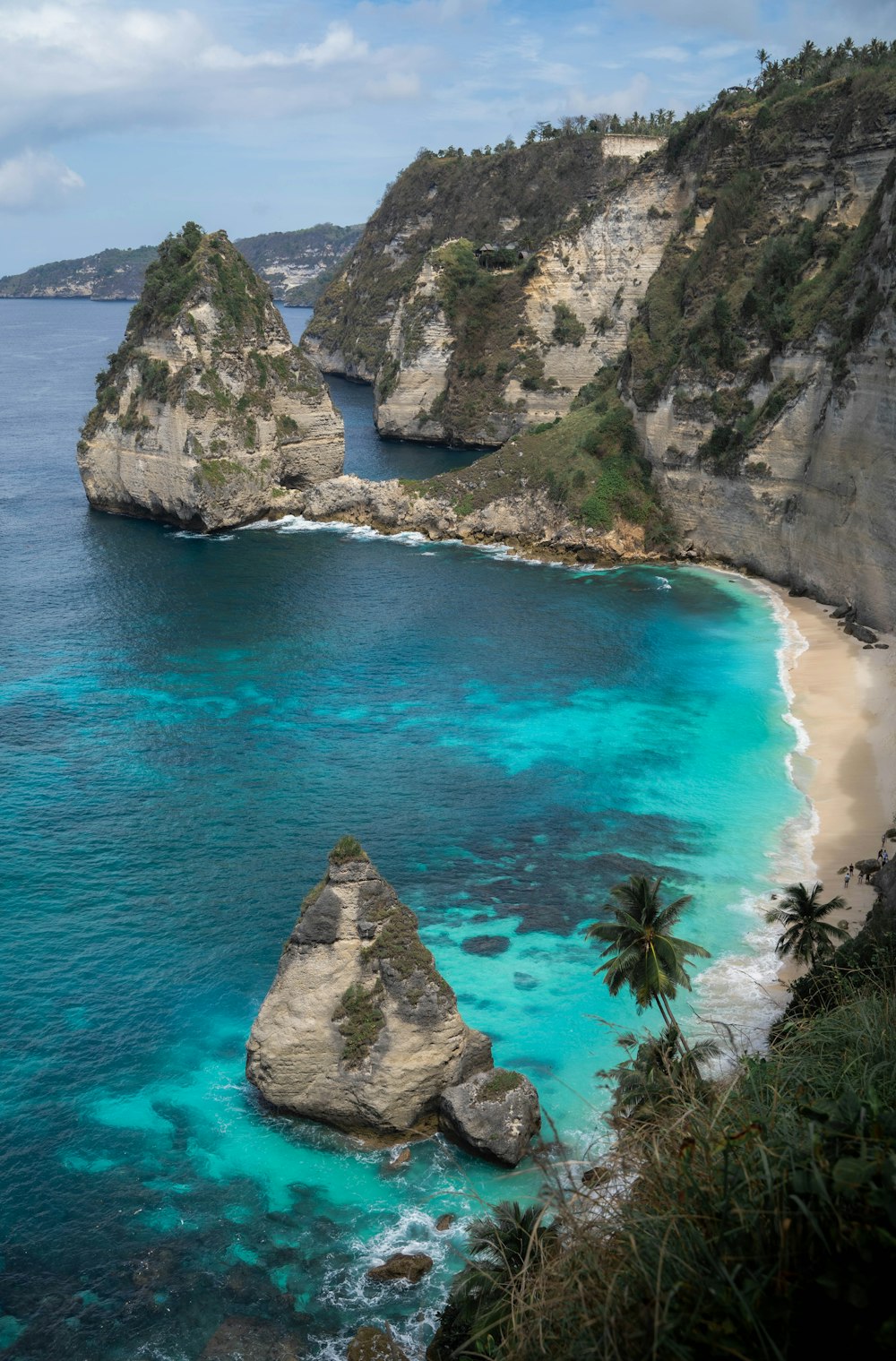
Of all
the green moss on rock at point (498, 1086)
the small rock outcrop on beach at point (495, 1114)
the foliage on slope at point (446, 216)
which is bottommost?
the small rock outcrop on beach at point (495, 1114)

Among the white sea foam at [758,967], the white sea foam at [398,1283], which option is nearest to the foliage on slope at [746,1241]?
the white sea foam at [398,1283]

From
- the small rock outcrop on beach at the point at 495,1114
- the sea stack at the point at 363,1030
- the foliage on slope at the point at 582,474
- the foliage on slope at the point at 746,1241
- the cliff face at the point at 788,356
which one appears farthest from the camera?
the foliage on slope at the point at 582,474

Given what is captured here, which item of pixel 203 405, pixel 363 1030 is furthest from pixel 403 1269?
pixel 203 405

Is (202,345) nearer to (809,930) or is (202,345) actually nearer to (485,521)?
(485,521)

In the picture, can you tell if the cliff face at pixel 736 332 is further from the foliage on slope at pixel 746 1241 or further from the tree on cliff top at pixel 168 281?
the foliage on slope at pixel 746 1241

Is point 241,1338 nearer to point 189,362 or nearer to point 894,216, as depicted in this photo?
point 894,216
